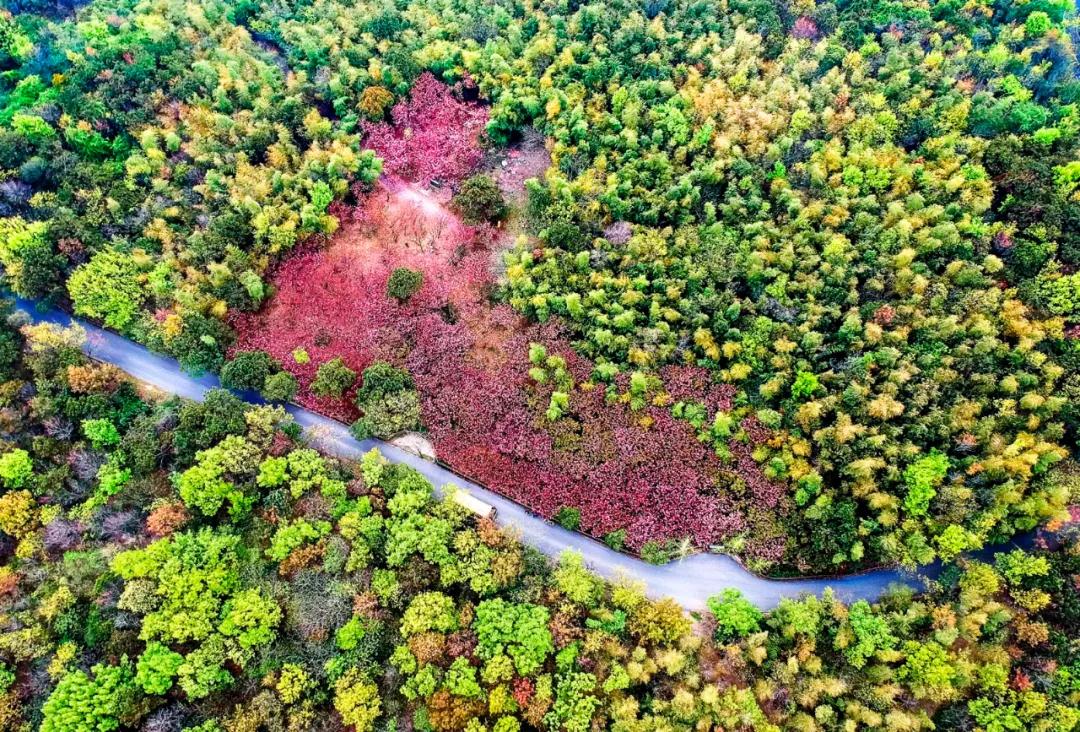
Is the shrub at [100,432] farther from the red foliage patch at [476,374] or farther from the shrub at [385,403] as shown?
the shrub at [385,403]

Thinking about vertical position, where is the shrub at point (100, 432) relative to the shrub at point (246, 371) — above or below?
below

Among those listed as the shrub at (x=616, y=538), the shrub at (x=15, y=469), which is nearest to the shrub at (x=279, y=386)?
the shrub at (x=15, y=469)

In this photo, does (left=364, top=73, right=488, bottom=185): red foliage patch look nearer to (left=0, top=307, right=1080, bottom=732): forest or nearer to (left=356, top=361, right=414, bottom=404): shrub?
(left=356, top=361, right=414, bottom=404): shrub

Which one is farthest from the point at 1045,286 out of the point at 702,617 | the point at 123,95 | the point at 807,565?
the point at 123,95

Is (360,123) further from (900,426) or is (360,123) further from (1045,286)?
(1045,286)

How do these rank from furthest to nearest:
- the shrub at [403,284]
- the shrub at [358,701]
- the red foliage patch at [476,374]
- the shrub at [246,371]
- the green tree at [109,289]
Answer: the shrub at [403,284] < the green tree at [109,289] < the shrub at [246,371] < the red foliage patch at [476,374] < the shrub at [358,701]

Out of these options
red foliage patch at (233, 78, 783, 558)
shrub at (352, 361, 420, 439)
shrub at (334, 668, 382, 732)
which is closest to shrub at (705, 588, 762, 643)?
red foliage patch at (233, 78, 783, 558)
